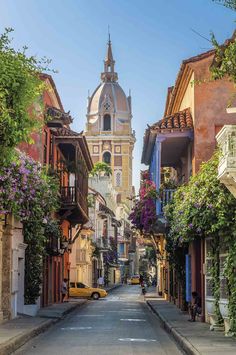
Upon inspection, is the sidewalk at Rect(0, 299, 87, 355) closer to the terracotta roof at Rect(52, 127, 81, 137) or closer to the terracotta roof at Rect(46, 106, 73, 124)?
the terracotta roof at Rect(46, 106, 73, 124)

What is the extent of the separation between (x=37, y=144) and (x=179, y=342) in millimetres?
15168

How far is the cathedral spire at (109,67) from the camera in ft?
495

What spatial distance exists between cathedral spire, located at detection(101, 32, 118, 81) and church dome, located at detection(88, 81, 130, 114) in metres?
1.46

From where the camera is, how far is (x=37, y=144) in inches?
1202

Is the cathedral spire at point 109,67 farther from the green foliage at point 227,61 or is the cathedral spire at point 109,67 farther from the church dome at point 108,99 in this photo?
the green foliage at point 227,61

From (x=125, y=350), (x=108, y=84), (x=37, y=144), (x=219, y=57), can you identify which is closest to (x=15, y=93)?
(x=219, y=57)

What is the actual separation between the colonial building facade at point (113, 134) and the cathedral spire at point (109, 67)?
3454 mm

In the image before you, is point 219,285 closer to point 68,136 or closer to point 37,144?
point 37,144

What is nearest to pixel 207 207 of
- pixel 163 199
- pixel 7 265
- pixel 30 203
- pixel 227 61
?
pixel 30 203

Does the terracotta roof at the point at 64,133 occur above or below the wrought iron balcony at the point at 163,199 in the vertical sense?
above

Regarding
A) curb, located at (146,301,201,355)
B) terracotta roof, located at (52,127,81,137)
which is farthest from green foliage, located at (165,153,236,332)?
terracotta roof, located at (52,127,81,137)

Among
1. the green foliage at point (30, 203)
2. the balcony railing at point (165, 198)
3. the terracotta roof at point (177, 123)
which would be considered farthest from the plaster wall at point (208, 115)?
the green foliage at point (30, 203)

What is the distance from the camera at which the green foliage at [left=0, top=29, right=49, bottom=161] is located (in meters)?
11.2

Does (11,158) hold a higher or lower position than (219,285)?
higher
